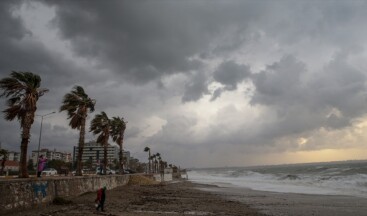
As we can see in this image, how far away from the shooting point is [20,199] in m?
15.7

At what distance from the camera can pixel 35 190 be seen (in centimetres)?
1733

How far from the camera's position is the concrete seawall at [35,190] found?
47.5 ft

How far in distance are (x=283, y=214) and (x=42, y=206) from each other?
512 inches

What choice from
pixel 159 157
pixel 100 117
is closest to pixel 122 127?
pixel 100 117

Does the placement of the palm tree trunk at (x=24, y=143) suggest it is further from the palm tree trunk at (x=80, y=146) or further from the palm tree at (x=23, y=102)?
the palm tree trunk at (x=80, y=146)

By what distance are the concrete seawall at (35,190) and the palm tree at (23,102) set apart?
10.2 feet

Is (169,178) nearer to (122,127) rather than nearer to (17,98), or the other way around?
(122,127)

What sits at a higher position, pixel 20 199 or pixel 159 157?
pixel 159 157

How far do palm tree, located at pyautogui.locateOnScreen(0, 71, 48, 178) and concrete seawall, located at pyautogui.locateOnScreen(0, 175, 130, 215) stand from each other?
10.2 feet

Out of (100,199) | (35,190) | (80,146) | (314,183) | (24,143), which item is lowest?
(100,199)

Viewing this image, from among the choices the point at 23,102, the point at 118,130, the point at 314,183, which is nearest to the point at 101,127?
the point at 118,130

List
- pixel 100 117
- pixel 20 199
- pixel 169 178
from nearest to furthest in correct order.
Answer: pixel 20 199 < pixel 100 117 < pixel 169 178

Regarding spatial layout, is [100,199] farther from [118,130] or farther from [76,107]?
[118,130]

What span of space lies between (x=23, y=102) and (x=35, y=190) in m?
7.45
